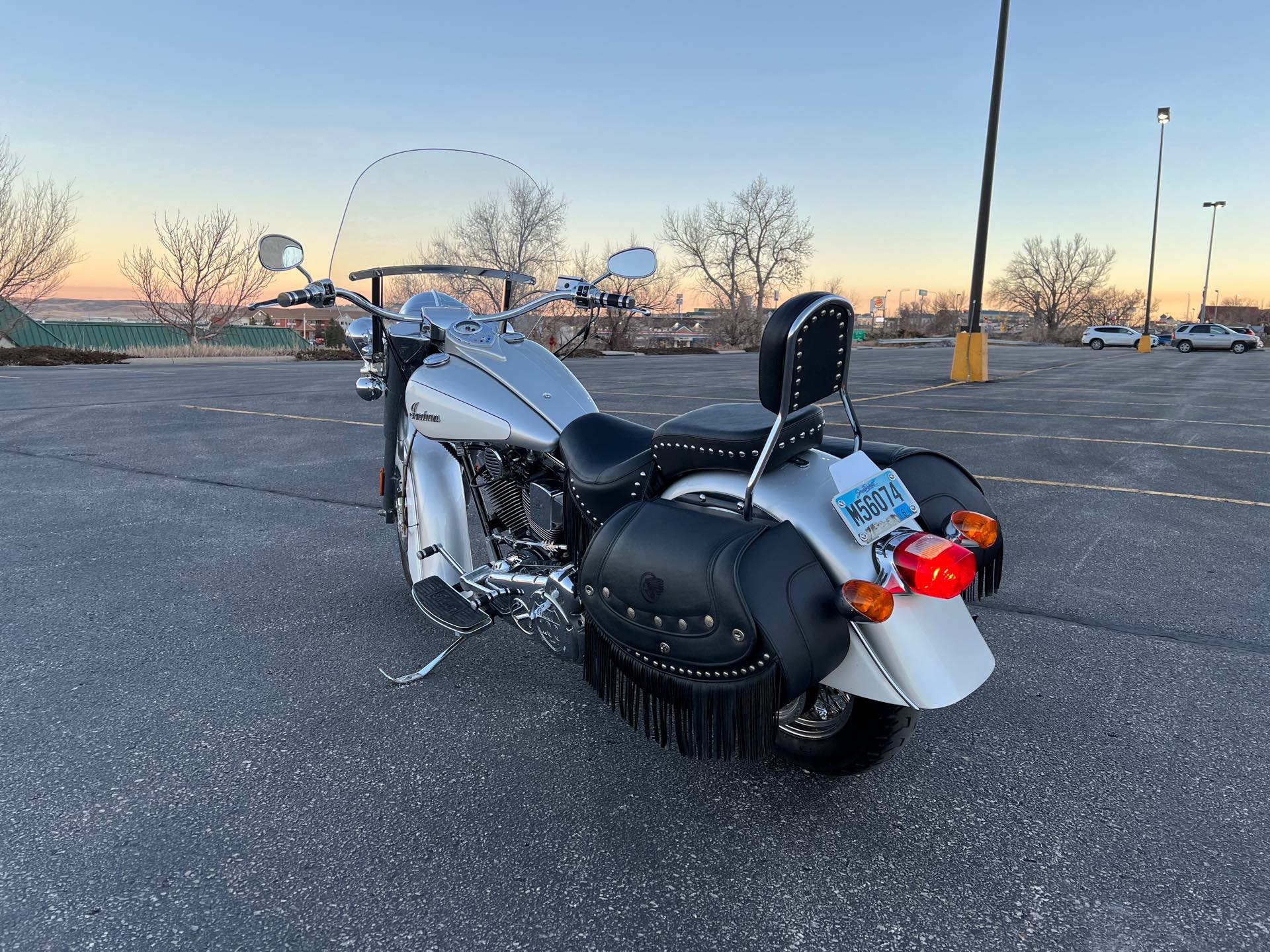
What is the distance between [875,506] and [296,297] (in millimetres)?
2087

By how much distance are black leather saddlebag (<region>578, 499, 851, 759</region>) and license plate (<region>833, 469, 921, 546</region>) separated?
123 millimetres

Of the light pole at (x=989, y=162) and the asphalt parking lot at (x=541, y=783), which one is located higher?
the light pole at (x=989, y=162)

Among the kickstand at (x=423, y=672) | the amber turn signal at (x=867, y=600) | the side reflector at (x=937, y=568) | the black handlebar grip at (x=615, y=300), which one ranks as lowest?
the kickstand at (x=423, y=672)

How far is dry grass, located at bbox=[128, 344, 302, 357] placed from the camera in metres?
29.4

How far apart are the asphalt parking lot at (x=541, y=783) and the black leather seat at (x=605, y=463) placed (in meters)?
0.79

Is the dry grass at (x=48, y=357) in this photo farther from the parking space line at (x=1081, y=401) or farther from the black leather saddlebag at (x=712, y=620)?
the black leather saddlebag at (x=712, y=620)

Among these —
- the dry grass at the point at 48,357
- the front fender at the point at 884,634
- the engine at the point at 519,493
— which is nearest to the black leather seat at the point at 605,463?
the engine at the point at 519,493

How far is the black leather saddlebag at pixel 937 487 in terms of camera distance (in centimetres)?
227

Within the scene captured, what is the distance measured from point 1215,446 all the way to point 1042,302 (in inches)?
3046

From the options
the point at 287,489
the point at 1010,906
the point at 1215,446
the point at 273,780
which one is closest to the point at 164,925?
the point at 273,780

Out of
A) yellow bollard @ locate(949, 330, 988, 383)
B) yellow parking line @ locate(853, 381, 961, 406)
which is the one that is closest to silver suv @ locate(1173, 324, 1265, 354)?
yellow bollard @ locate(949, 330, 988, 383)

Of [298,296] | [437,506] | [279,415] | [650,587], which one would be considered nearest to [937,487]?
[650,587]

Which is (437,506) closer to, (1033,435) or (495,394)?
(495,394)

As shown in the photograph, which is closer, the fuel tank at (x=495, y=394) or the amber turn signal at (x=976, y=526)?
the amber turn signal at (x=976, y=526)
